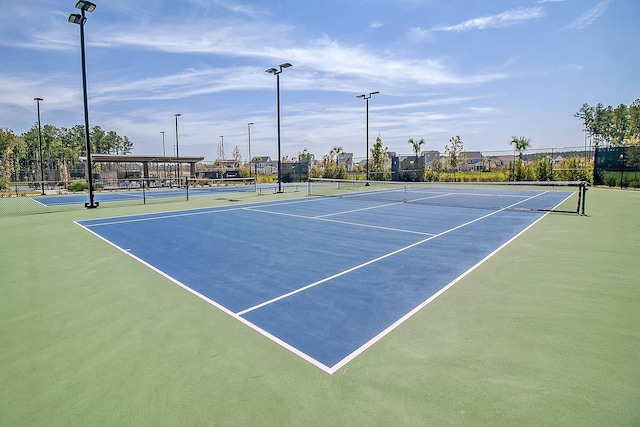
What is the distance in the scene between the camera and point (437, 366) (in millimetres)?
3209

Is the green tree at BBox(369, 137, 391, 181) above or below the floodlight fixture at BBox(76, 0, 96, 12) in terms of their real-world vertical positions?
below

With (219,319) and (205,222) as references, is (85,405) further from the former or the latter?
(205,222)

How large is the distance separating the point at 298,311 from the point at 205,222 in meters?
8.19

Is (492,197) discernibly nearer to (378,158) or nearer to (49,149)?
(378,158)

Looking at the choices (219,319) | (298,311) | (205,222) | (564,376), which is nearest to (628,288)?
(564,376)

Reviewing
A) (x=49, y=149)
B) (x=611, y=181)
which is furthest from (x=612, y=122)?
(x=49, y=149)

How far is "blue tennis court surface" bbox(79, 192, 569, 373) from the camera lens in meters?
4.12

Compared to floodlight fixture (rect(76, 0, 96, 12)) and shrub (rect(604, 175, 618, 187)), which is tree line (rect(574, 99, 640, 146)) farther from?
floodlight fixture (rect(76, 0, 96, 12))

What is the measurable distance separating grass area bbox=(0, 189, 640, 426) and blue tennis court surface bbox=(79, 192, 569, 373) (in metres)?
0.30

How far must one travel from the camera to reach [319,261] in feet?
22.4

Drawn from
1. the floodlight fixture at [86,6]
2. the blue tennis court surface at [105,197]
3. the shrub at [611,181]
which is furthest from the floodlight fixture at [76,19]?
the shrub at [611,181]

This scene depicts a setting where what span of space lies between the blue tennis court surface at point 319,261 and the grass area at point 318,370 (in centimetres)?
30

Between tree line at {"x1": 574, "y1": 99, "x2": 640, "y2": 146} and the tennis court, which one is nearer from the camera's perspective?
the tennis court

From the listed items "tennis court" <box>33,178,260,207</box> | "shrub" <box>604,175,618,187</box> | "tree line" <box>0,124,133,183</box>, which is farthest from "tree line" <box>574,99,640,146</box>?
"tree line" <box>0,124,133,183</box>
